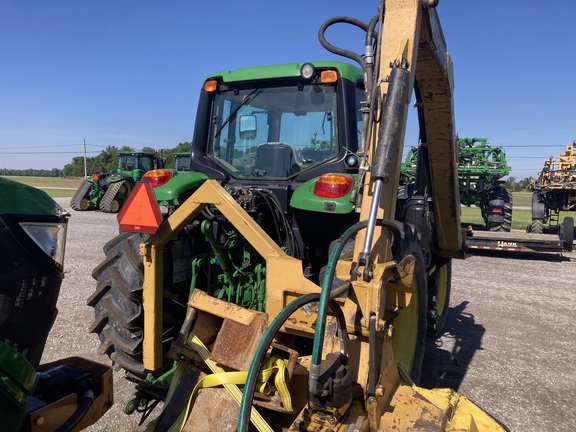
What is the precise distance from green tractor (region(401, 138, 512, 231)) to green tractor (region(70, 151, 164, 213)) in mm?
10786

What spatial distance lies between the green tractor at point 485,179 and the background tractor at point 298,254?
10573mm

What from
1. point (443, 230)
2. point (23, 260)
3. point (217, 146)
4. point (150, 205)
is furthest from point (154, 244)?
point (443, 230)

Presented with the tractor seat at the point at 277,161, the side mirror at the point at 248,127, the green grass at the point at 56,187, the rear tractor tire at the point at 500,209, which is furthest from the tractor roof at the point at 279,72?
the green grass at the point at 56,187

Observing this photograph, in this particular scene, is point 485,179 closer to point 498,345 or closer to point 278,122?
point 498,345

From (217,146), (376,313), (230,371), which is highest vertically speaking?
(217,146)

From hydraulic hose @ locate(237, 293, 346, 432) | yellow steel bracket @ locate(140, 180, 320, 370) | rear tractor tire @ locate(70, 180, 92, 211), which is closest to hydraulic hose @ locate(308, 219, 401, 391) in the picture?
hydraulic hose @ locate(237, 293, 346, 432)

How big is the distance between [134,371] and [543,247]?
866 centimetres

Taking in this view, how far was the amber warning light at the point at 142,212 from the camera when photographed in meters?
2.47

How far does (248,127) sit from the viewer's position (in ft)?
12.9

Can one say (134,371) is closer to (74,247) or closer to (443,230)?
(443,230)

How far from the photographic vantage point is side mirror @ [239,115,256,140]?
391 centimetres

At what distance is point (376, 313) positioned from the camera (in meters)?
1.92

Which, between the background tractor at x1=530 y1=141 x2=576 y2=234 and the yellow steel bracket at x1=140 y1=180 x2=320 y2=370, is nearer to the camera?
the yellow steel bracket at x1=140 y1=180 x2=320 y2=370

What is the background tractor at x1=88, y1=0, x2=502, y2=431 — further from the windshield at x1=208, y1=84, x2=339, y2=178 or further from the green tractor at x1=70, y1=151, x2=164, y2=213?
the green tractor at x1=70, y1=151, x2=164, y2=213
